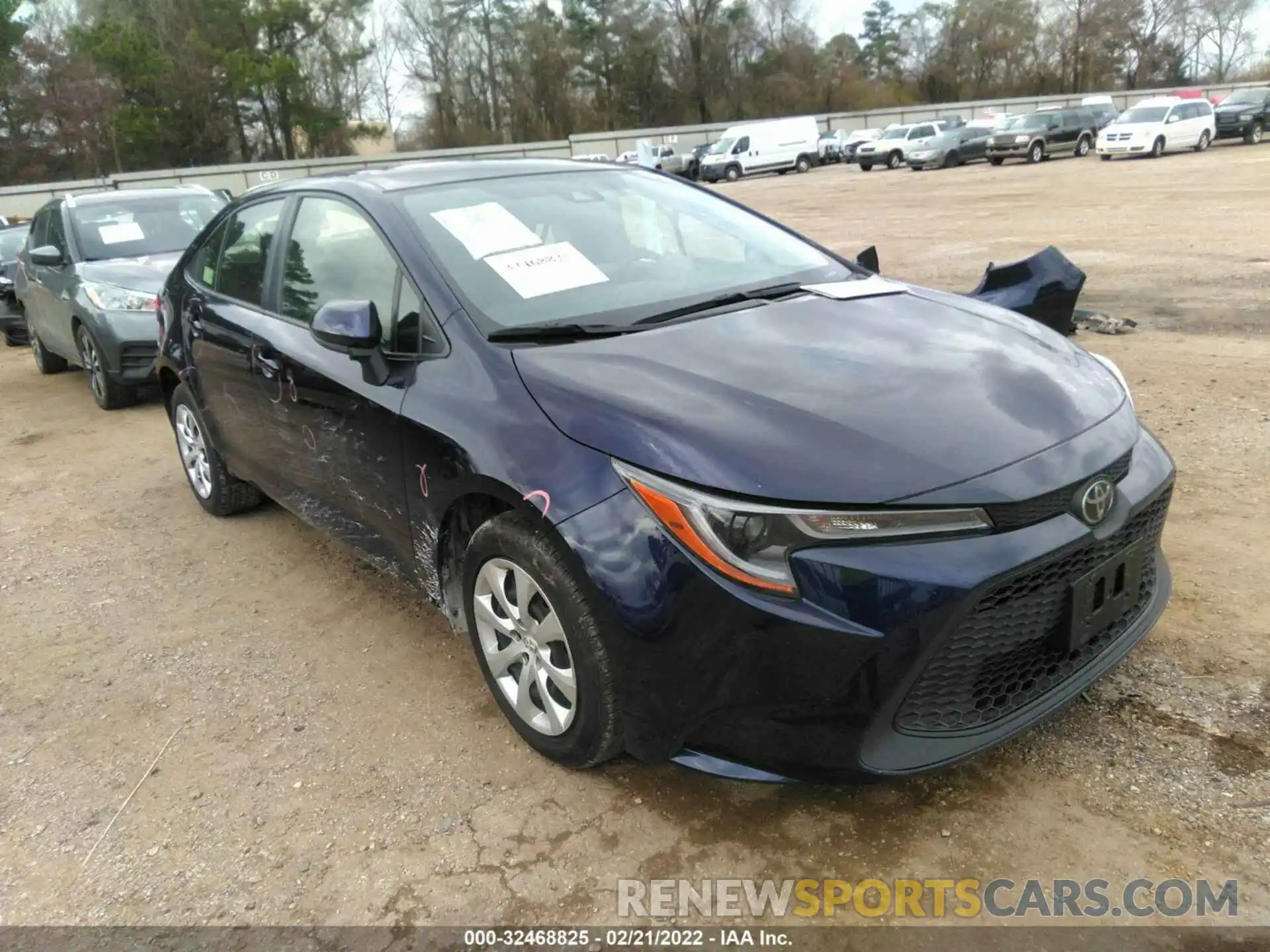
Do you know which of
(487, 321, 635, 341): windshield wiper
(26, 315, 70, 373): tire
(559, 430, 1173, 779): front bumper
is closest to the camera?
(559, 430, 1173, 779): front bumper

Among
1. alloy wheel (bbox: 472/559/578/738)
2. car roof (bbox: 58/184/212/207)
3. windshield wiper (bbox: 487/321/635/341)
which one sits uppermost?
car roof (bbox: 58/184/212/207)

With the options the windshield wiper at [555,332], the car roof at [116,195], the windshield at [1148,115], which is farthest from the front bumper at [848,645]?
the windshield at [1148,115]

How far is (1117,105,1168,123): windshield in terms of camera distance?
29328 millimetres

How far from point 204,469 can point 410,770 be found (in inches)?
110

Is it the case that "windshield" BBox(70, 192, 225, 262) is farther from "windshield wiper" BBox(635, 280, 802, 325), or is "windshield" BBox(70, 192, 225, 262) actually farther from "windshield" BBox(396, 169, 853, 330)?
"windshield wiper" BBox(635, 280, 802, 325)

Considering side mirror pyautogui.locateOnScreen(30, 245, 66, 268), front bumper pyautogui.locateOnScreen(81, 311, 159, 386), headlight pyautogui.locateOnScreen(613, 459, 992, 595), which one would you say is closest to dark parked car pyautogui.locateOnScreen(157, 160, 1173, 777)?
headlight pyautogui.locateOnScreen(613, 459, 992, 595)

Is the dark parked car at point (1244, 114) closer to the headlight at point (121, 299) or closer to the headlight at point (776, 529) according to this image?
the headlight at point (121, 299)

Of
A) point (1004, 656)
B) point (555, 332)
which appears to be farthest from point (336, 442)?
point (1004, 656)

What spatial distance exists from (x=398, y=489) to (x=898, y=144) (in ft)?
125

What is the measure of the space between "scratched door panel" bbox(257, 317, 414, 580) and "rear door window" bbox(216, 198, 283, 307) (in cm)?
32

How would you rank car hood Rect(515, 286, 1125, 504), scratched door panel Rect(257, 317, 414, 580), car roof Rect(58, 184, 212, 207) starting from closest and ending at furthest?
car hood Rect(515, 286, 1125, 504), scratched door panel Rect(257, 317, 414, 580), car roof Rect(58, 184, 212, 207)

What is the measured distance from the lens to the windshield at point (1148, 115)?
29.3 meters

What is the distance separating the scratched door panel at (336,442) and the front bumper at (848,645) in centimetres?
98

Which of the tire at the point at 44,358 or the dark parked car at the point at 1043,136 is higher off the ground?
the dark parked car at the point at 1043,136
